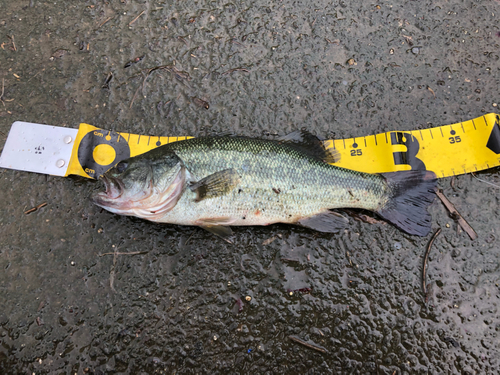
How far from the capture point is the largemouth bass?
2.82 m

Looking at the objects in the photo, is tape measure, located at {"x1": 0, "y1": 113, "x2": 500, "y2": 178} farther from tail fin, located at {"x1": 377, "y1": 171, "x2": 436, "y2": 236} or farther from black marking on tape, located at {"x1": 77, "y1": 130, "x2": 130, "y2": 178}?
tail fin, located at {"x1": 377, "y1": 171, "x2": 436, "y2": 236}

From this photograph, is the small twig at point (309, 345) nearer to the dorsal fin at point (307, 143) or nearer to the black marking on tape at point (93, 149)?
the dorsal fin at point (307, 143)

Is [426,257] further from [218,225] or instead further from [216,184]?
[216,184]

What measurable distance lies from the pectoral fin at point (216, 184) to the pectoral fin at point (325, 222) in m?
0.82

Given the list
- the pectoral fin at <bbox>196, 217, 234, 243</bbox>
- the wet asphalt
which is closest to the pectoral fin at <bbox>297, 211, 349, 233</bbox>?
the wet asphalt

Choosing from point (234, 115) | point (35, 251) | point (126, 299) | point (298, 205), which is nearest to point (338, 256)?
point (298, 205)

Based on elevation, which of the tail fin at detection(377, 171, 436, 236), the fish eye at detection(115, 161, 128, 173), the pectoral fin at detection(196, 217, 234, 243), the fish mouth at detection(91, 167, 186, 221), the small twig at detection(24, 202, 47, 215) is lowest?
the small twig at detection(24, 202, 47, 215)

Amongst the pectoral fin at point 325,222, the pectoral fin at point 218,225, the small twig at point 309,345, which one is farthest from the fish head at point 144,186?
the small twig at point 309,345

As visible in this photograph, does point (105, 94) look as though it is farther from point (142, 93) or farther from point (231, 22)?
point (231, 22)

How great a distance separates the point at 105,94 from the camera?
11.6ft

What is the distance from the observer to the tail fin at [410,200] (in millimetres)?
3023

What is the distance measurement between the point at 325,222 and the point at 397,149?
1.23 m

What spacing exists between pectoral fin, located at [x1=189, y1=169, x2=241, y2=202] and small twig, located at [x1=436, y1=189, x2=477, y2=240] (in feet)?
7.59

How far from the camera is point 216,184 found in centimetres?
280
